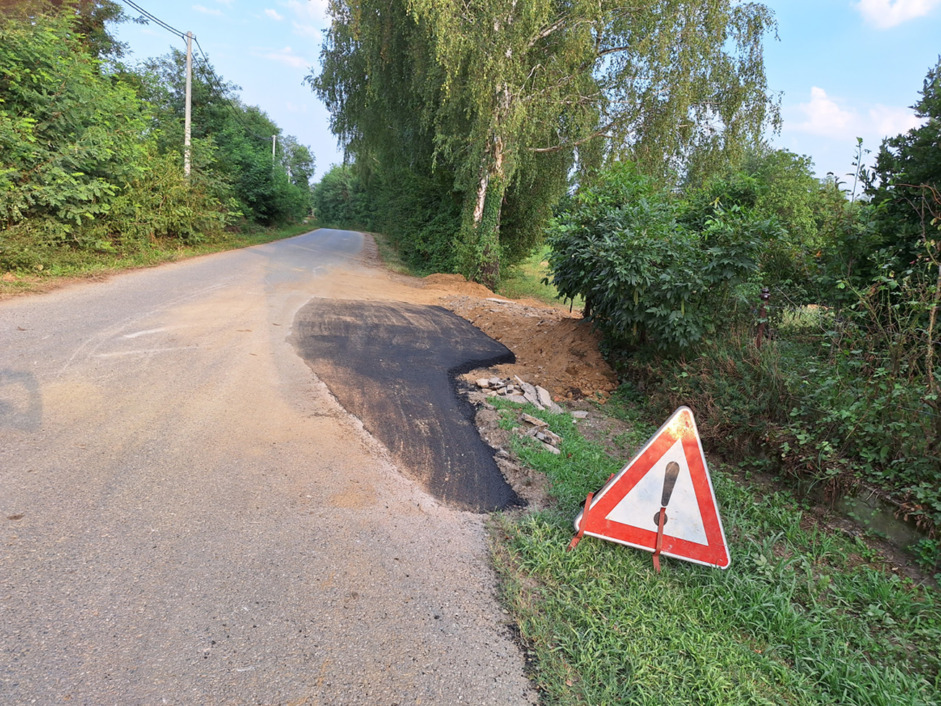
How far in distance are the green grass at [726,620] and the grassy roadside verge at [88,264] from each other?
931 centimetres

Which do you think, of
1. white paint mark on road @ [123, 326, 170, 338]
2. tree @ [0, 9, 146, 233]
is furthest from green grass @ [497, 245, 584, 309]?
white paint mark on road @ [123, 326, 170, 338]

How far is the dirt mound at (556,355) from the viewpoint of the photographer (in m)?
6.84

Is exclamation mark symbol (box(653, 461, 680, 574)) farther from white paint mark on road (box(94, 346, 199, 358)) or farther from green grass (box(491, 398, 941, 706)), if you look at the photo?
white paint mark on road (box(94, 346, 199, 358))

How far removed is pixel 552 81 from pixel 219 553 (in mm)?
14788

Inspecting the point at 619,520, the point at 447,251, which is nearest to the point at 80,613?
the point at 619,520

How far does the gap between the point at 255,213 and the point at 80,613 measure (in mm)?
30447

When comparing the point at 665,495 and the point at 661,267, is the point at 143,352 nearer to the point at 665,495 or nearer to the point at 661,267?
the point at 665,495

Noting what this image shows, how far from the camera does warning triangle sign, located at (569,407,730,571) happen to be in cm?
305

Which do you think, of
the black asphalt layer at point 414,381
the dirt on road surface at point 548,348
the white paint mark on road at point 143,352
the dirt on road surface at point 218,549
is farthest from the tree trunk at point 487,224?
the dirt on road surface at point 218,549

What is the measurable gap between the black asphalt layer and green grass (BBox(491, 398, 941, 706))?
69 centimetres

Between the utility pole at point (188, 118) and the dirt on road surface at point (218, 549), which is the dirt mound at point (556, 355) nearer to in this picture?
the dirt on road surface at point (218, 549)

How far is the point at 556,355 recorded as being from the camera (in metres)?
7.64

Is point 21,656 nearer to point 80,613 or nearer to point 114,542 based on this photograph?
point 80,613

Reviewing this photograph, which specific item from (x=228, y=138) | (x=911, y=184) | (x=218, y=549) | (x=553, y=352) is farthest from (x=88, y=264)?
(x=228, y=138)
